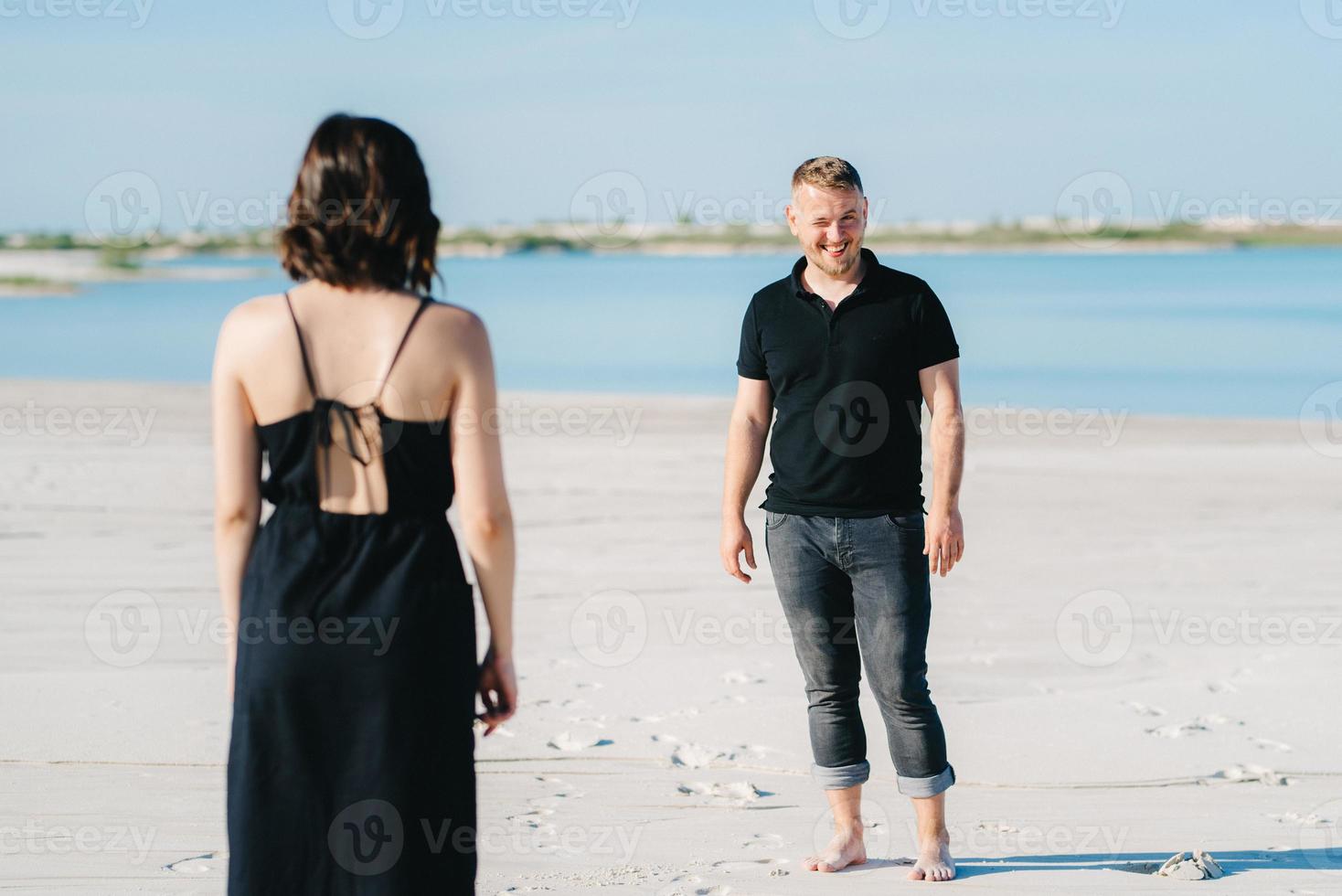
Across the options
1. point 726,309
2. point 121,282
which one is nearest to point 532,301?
point 726,309

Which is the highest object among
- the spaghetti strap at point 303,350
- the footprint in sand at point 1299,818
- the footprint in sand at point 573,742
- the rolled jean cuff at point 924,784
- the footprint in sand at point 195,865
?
the spaghetti strap at point 303,350

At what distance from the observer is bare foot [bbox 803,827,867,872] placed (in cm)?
400

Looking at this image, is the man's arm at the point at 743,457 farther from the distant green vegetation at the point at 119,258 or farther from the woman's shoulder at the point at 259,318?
the distant green vegetation at the point at 119,258

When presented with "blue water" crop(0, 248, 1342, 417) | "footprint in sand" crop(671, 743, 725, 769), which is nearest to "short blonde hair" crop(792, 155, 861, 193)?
"footprint in sand" crop(671, 743, 725, 769)

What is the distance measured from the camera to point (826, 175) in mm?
3865

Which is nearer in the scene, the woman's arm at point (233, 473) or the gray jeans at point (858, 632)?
the woman's arm at point (233, 473)

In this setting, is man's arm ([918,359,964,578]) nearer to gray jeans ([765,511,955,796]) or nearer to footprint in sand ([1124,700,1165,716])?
gray jeans ([765,511,955,796])

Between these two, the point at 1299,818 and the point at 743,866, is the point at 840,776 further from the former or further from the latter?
the point at 1299,818

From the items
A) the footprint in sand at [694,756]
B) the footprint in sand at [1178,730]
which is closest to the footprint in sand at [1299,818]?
the footprint in sand at [1178,730]

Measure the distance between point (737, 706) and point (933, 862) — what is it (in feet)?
5.71

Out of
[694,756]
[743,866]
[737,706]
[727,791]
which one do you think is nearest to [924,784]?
[743,866]

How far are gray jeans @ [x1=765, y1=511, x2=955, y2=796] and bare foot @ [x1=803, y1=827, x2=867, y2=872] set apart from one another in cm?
15

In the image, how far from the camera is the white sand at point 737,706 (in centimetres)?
416

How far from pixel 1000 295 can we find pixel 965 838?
1769 inches
